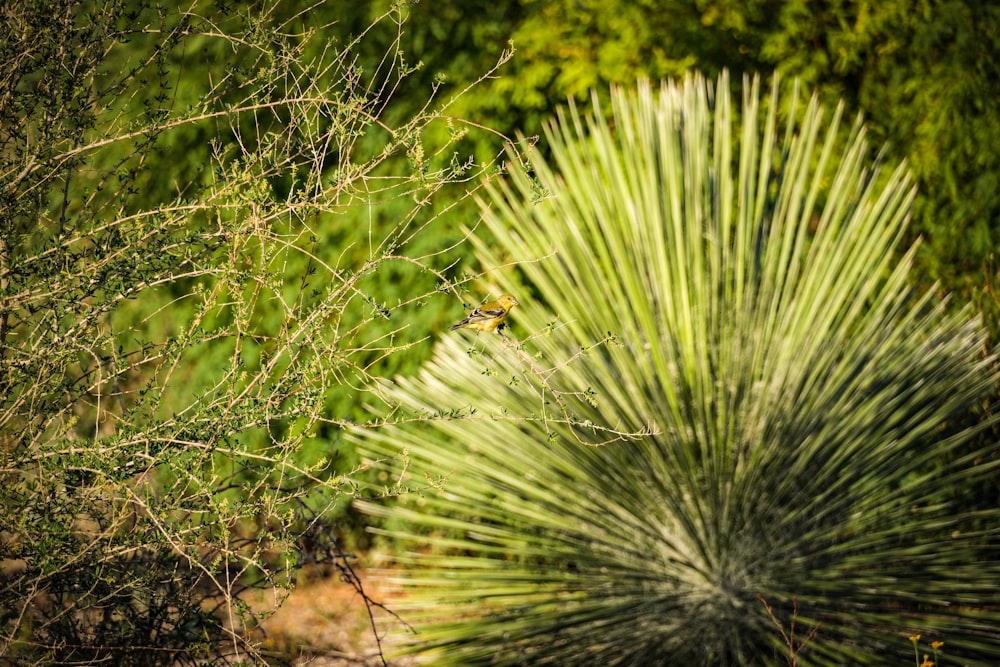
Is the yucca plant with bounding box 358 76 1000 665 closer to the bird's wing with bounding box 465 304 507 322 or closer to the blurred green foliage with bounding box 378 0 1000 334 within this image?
the bird's wing with bounding box 465 304 507 322

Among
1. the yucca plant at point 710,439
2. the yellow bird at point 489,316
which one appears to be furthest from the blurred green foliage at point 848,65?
the yellow bird at point 489,316

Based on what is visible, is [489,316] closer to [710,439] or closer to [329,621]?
[710,439]

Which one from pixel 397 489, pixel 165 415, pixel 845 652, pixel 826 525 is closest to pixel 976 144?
pixel 826 525

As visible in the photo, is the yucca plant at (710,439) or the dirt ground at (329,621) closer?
the yucca plant at (710,439)

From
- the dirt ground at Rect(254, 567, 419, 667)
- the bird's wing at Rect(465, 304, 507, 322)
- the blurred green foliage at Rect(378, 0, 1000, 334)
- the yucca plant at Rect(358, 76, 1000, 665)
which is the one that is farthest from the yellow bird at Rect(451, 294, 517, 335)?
the dirt ground at Rect(254, 567, 419, 667)

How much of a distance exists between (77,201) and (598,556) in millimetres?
3051

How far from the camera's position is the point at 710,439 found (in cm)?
254

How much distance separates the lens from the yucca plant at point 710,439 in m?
2.52

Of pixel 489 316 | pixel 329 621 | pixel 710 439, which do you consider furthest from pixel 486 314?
pixel 329 621

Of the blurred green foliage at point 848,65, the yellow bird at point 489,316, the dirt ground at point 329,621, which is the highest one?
the blurred green foliage at point 848,65

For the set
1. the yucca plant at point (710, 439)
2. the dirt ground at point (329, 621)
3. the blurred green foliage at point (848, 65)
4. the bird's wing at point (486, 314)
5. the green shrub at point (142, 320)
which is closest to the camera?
the green shrub at point (142, 320)

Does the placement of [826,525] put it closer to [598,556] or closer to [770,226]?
[598,556]

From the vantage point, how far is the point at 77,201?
435cm

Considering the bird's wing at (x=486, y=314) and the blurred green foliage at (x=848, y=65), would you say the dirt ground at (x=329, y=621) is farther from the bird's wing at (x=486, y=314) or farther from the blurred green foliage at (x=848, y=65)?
the blurred green foliage at (x=848, y=65)
